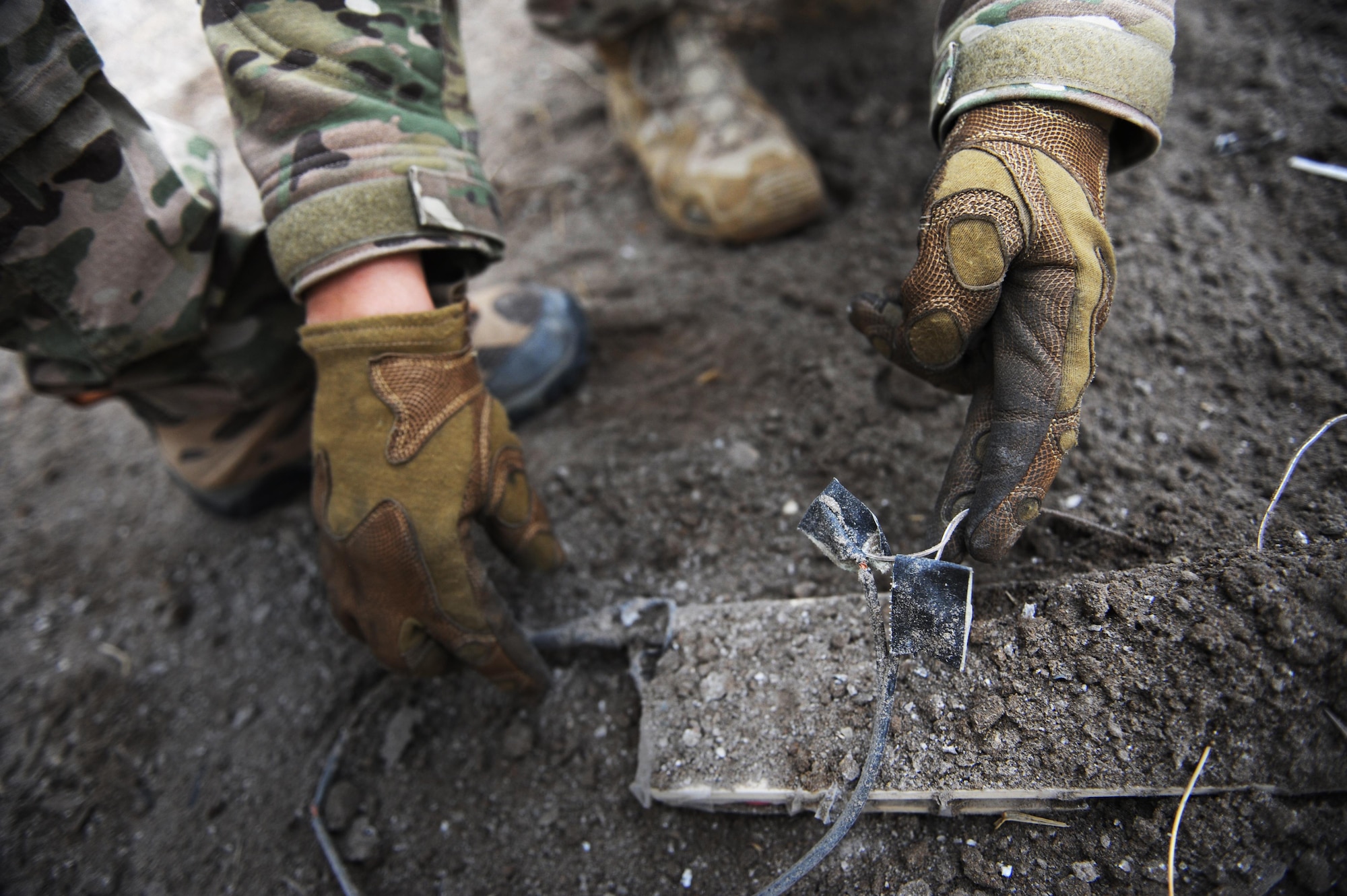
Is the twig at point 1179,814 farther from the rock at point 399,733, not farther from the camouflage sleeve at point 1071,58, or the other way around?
the rock at point 399,733

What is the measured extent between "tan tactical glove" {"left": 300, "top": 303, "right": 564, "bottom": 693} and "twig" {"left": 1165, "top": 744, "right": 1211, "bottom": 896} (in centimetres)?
94

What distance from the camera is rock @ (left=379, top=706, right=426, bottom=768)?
52.1 inches

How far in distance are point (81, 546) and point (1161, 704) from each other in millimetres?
2448

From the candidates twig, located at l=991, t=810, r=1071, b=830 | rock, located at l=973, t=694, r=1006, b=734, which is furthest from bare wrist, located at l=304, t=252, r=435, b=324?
twig, located at l=991, t=810, r=1071, b=830

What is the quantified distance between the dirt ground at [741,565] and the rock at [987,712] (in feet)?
0.03

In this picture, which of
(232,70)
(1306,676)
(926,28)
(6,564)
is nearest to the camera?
(1306,676)

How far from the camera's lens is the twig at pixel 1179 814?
2.94 feet

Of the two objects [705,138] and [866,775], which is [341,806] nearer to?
[866,775]

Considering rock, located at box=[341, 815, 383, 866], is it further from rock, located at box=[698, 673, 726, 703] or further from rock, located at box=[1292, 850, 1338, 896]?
rock, located at box=[1292, 850, 1338, 896]

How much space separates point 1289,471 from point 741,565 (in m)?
0.86

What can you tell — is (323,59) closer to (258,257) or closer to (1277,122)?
(258,257)

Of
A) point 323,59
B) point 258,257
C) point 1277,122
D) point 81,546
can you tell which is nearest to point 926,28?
point 1277,122

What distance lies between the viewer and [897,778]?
98 centimetres

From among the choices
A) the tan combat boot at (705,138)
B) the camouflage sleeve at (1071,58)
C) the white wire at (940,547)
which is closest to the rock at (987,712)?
the white wire at (940,547)
